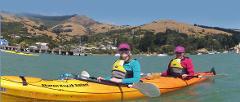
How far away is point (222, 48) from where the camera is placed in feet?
427

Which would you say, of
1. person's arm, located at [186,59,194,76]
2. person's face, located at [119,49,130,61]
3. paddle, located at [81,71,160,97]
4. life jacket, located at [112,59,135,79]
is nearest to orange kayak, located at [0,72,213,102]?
life jacket, located at [112,59,135,79]

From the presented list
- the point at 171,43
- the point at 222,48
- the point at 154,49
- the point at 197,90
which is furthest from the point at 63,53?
the point at 197,90

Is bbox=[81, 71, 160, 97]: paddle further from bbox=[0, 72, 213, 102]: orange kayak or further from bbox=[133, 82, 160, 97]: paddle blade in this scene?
bbox=[0, 72, 213, 102]: orange kayak

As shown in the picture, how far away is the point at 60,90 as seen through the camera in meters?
10.8

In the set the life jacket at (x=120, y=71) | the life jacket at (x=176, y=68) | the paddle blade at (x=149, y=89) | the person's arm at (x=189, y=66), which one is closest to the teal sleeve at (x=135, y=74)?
the life jacket at (x=120, y=71)

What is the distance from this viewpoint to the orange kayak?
10109 millimetres

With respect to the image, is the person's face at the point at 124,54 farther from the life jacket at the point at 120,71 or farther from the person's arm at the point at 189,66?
the person's arm at the point at 189,66

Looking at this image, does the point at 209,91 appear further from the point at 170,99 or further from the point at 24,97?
the point at 24,97

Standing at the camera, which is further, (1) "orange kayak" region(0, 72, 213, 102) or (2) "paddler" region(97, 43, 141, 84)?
(2) "paddler" region(97, 43, 141, 84)

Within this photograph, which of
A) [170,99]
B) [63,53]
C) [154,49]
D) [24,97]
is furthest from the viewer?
[154,49]

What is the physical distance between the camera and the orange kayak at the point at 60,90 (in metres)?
10.1

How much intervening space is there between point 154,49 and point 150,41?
7.66 m

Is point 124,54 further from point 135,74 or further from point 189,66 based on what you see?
point 189,66

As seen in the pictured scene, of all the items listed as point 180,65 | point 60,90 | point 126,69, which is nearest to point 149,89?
point 126,69
